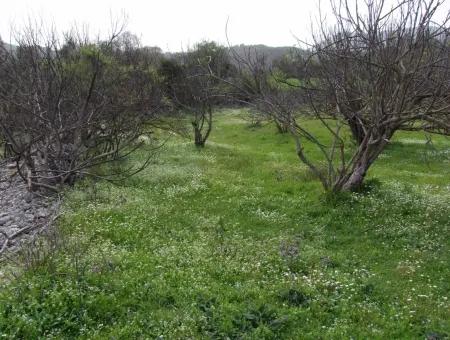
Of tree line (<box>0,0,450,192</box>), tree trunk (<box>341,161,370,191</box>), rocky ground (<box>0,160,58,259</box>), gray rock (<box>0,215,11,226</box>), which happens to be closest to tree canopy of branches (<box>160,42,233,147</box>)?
tree line (<box>0,0,450,192</box>)

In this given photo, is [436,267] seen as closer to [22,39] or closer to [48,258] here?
[48,258]

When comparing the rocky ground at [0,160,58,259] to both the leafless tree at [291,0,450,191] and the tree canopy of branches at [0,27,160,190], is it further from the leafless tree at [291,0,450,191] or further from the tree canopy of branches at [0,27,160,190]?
the leafless tree at [291,0,450,191]

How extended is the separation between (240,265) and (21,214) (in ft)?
29.9

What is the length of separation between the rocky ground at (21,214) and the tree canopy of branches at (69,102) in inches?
28.6

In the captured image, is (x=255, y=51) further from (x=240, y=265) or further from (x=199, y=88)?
(x=199, y=88)

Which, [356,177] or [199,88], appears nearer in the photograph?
[356,177]

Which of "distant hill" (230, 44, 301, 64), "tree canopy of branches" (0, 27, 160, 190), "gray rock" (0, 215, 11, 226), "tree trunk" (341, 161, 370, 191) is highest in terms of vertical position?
"distant hill" (230, 44, 301, 64)

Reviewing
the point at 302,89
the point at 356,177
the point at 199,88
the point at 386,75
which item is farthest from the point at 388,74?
the point at 199,88

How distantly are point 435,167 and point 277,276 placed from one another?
16693 mm

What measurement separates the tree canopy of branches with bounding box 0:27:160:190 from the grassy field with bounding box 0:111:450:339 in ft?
6.21

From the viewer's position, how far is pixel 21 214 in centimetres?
1583

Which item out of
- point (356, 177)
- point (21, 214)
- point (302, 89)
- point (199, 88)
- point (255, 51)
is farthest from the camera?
point (199, 88)

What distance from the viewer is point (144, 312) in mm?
8648

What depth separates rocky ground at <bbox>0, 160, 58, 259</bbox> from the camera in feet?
43.1
